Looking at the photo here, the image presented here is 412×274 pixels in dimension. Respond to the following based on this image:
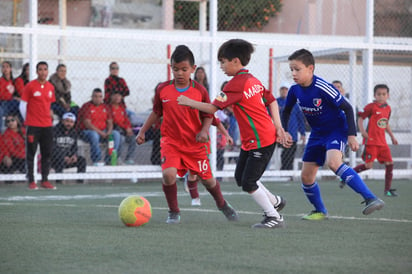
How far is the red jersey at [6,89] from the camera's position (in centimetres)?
1305

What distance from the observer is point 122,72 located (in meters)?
17.8

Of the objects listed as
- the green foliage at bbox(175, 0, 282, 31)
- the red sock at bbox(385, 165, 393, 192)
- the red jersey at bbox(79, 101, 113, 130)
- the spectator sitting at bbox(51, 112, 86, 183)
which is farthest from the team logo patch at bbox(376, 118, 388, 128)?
the green foliage at bbox(175, 0, 282, 31)

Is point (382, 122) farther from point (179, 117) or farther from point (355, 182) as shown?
point (179, 117)

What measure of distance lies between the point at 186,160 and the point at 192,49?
10.2 m

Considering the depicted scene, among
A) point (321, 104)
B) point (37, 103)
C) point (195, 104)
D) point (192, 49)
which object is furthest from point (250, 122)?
point (192, 49)

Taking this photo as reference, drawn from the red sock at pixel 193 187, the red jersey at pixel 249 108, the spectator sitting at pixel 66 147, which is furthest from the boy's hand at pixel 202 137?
the spectator sitting at pixel 66 147

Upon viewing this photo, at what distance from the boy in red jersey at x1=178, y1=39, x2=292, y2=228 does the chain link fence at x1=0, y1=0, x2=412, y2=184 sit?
5.88m

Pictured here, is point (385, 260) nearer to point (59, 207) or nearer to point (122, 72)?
point (59, 207)

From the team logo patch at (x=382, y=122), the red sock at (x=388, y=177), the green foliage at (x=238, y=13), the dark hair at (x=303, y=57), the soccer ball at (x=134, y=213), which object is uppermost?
the green foliage at (x=238, y=13)

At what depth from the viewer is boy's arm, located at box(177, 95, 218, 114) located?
20.4 feet

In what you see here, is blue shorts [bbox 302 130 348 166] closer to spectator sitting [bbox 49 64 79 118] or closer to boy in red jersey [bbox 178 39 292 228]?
boy in red jersey [bbox 178 39 292 228]

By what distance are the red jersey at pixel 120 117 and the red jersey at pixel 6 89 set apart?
1.86m

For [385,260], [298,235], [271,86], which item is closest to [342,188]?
[271,86]

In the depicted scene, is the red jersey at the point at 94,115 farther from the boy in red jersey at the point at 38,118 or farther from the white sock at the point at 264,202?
the white sock at the point at 264,202
